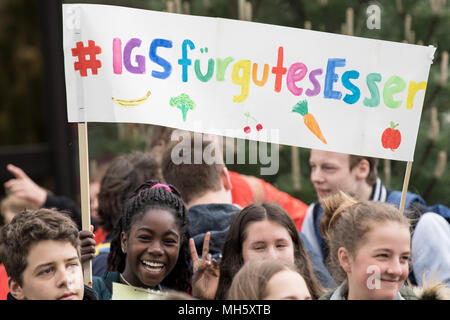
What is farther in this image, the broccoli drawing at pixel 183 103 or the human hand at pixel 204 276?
the broccoli drawing at pixel 183 103

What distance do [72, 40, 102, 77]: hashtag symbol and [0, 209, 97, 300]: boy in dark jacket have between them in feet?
1.81

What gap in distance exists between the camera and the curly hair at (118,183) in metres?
3.17

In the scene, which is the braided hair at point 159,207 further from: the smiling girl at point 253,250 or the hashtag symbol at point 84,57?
the hashtag symbol at point 84,57

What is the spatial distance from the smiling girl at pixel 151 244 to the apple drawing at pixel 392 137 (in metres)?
0.74

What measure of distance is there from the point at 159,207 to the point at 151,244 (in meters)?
0.13

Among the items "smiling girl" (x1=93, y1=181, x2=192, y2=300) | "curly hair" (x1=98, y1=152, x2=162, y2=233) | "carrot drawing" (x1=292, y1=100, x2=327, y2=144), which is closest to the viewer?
"smiling girl" (x1=93, y1=181, x2=192, y2=300)

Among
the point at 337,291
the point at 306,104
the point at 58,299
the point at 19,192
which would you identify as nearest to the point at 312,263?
the point at 337,291

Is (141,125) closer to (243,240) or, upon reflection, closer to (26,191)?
(26,191)

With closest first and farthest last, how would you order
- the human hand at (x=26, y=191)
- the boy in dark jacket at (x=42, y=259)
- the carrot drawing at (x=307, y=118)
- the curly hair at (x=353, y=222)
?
the boy in dark jacket at (x=42, y=259)
the curly hair at (x=353, y=222)
the carrot drawing at (x=307, y=118)
the human hand at (x=26, y=191)

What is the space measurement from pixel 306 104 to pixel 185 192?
23.7 inches

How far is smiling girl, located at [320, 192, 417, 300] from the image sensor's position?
2104 mm

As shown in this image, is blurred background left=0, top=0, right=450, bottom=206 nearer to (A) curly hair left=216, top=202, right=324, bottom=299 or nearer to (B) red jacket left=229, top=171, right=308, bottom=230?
(B) red jacket left=229, top=171, right=308, bottom=230

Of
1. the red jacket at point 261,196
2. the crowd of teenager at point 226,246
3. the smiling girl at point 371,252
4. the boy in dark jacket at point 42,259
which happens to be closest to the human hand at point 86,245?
the crowd of teenager at point 226,246

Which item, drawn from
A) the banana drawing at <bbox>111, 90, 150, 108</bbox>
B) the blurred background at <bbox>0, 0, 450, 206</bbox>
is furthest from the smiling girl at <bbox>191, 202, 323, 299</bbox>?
the blurred background at <bbox>0, 0, 450, 206</bbox>
